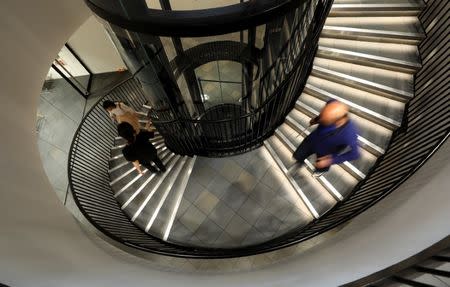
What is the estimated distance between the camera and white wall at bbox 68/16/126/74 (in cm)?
647

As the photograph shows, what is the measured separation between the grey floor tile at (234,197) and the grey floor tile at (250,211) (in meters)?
0.07

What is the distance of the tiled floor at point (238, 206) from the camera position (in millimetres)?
4633

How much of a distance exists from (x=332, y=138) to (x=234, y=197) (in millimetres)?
2020

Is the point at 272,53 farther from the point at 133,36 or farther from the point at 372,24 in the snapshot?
the point at 372,24

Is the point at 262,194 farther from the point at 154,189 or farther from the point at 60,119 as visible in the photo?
the point at 60,119

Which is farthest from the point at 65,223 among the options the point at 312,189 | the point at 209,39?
the point at 312,189

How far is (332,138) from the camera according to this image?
3535 millimetres

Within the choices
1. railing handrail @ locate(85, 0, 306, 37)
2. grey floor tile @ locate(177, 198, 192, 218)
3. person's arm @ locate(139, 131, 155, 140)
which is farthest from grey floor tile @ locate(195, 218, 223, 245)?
railing handrail @ locate(85, 0, 306, 37)

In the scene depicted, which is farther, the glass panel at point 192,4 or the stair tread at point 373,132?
the stair tread at point 373,132

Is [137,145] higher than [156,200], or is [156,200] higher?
[137,145]

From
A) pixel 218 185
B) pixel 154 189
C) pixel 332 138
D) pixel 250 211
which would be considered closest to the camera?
pixel 332 138

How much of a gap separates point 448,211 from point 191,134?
3.47 m

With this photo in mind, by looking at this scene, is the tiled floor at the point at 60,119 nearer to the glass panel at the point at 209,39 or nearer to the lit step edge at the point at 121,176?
the lit step edge at the point at 121,176

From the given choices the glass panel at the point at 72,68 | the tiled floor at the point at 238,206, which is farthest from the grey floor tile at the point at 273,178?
the glass panel at the point at 72,68
